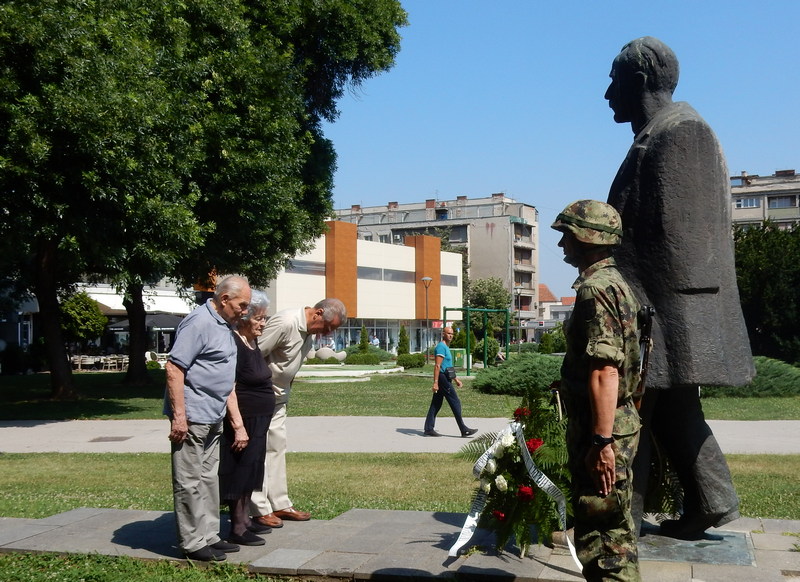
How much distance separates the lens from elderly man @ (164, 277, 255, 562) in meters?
5.71

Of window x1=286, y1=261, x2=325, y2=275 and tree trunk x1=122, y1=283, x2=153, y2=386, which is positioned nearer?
tree trunk x1=122, y1=283, x2=153, y2=386

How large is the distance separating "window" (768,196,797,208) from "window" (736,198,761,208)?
123cm

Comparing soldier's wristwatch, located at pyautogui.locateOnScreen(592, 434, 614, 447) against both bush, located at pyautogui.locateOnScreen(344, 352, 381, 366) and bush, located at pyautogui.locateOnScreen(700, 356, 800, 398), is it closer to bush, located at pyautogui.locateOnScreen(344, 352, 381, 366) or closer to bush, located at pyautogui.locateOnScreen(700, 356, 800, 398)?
bush, located at pyautogui.locateOnScreen(700, 356, 800, 398)

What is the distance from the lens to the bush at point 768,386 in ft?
72.1

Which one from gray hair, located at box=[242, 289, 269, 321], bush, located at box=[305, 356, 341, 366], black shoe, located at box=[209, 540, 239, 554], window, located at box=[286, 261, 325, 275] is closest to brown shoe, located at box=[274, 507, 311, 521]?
black shoe, located at box=[209, 540, 239, 554]

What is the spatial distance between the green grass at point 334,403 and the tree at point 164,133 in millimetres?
1822

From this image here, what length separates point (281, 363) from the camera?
6922 millimetres

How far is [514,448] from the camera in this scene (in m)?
5.61

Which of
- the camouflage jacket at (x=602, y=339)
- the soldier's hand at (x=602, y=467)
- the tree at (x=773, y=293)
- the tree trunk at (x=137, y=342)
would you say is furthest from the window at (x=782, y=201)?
the soldier's hand at (x=602, y=467)

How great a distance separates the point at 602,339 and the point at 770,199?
102777mm

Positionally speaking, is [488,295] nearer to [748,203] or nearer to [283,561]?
[748,203]

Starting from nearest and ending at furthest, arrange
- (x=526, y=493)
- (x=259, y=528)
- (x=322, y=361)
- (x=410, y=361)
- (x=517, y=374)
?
1. (x=526, y=493)
2. (x=259, y=528)
3. (x=517, y=374)
4. (x=410, y=361)
5. (x=322, y=361)

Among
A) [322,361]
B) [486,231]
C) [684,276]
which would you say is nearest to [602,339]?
[684,276]

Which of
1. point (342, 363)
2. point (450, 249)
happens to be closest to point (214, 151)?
Result: point (342, 363)
